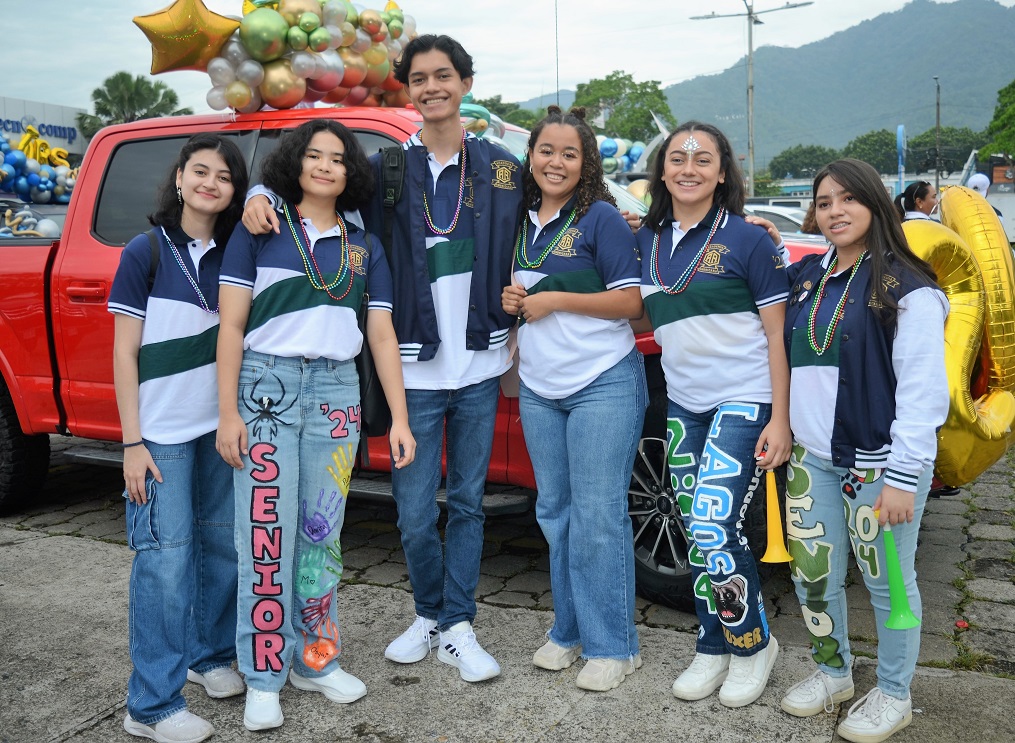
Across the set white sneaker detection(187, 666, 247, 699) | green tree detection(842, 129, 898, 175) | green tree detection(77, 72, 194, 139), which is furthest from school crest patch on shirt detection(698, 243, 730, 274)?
green tree detection(842, 129, 898, 175)

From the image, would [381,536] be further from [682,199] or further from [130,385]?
[682,199]

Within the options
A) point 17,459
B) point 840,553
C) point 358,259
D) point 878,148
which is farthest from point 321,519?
point 878,148

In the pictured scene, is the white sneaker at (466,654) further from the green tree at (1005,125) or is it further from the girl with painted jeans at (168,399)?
the green tree at (1005,125)

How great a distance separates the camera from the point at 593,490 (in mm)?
2930

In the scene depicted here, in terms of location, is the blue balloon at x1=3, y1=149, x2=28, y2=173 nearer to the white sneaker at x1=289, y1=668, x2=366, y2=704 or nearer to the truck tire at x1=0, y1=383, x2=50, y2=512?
the truck tire at x1=0, y1=383, x2=50, y2=512

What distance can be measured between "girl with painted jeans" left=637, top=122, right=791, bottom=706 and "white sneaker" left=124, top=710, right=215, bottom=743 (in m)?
1.48

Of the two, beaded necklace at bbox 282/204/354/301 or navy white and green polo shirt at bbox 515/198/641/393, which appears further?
navy white and green polo shirt at bbox 515/198/641/393

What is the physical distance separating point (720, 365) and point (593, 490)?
0.57 meters

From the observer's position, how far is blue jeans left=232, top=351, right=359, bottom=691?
106 inches

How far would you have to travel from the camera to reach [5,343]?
15.4ft

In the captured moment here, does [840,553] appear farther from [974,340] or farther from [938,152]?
[938,152]

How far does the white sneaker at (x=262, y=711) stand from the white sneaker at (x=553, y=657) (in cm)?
89

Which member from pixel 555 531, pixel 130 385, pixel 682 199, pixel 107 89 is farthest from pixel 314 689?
pixel 107 89

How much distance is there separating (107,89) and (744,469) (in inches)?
1597
